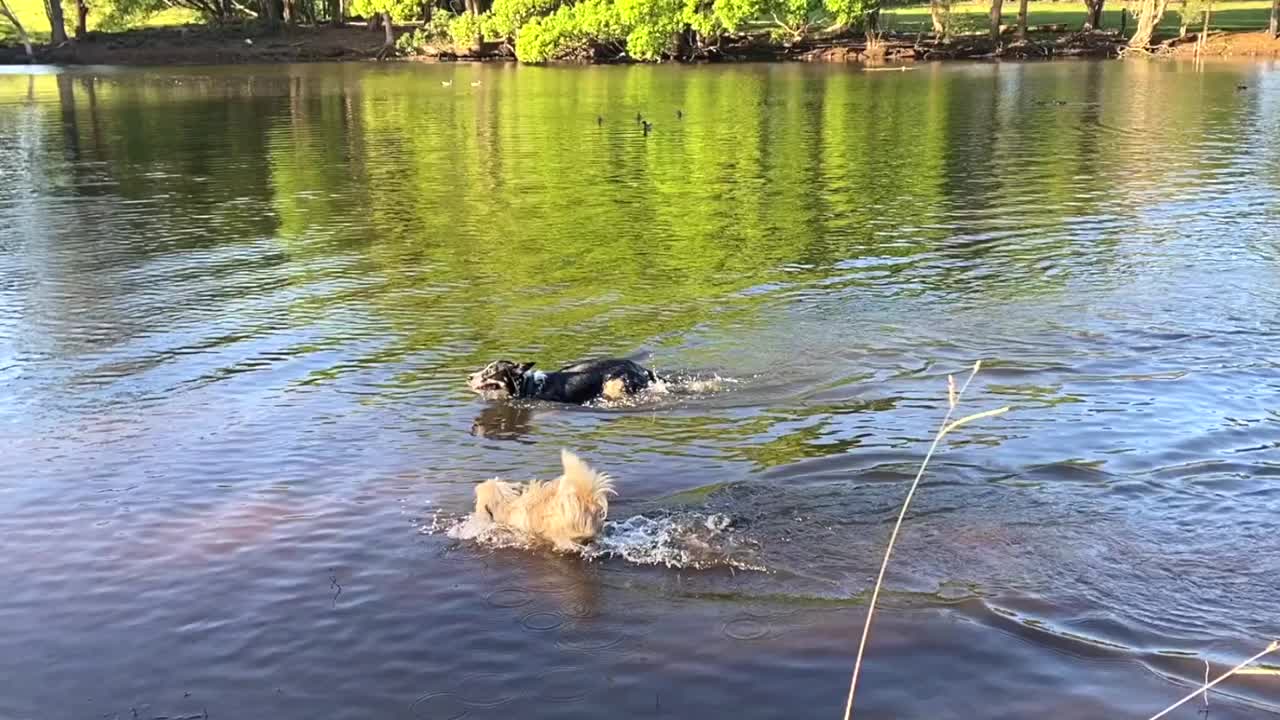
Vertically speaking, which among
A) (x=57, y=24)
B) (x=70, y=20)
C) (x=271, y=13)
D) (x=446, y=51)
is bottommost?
(x=446, y=51)

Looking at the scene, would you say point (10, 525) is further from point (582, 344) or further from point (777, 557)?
point (582, 344)

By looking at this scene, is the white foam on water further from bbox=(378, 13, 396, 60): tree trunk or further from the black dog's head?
bbox=(378, 13, 396, 60): tree trunk

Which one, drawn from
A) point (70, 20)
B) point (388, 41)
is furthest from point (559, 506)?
point (70, 20)

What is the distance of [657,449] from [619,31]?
8273 cm

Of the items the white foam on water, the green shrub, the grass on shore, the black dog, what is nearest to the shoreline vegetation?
the green shrub

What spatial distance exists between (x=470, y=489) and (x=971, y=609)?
4484mm

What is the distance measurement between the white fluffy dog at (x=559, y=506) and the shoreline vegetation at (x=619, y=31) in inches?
3175

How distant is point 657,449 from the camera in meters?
10.9

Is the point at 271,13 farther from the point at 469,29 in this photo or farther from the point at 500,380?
the point at 500,380

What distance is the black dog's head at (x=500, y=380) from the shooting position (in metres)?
12.3

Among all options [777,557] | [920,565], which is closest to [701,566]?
[777,557]

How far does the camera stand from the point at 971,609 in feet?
24.5

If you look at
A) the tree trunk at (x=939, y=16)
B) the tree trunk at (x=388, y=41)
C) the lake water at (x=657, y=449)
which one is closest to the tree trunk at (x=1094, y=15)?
the tree trunk at (x=939, y=16)

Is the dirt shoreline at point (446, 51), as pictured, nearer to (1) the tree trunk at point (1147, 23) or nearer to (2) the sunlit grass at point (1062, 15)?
(1) the tree trunk at point (1147, 23)
